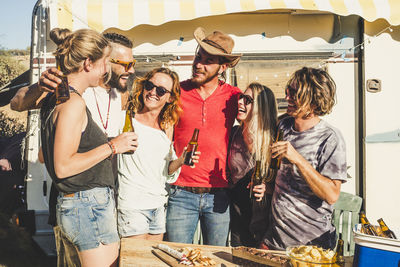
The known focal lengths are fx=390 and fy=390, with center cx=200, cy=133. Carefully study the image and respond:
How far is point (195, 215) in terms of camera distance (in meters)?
3.33

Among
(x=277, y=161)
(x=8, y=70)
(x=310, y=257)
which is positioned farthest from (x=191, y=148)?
(x=8, y=70)

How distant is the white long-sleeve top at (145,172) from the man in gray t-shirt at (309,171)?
0.92 m

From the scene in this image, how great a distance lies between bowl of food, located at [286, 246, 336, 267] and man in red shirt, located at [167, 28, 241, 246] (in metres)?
1.30

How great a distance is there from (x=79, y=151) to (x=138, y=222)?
2.69 ft

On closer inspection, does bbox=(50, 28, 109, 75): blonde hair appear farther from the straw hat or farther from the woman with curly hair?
the woman with curly hair

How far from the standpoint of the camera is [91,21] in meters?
4.59

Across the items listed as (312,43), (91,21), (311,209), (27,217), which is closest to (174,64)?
(91,21)

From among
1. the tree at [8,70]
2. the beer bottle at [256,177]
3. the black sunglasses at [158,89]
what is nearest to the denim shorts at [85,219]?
the black sunglasses at [158,89]

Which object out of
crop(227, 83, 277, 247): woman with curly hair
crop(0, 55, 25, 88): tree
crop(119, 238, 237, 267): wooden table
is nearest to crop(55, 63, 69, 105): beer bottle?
crop(119, 238, 237, 267): wooden table

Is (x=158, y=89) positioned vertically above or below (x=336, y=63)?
below

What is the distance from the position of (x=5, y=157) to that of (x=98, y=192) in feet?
15.6

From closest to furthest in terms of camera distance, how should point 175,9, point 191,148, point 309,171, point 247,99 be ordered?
point 309,171, point 191,148, point 247,99, point 175,9

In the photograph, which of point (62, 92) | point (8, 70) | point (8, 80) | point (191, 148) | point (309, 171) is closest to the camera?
point (62, 92)

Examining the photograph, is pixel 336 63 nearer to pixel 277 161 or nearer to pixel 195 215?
pixel 277 161
